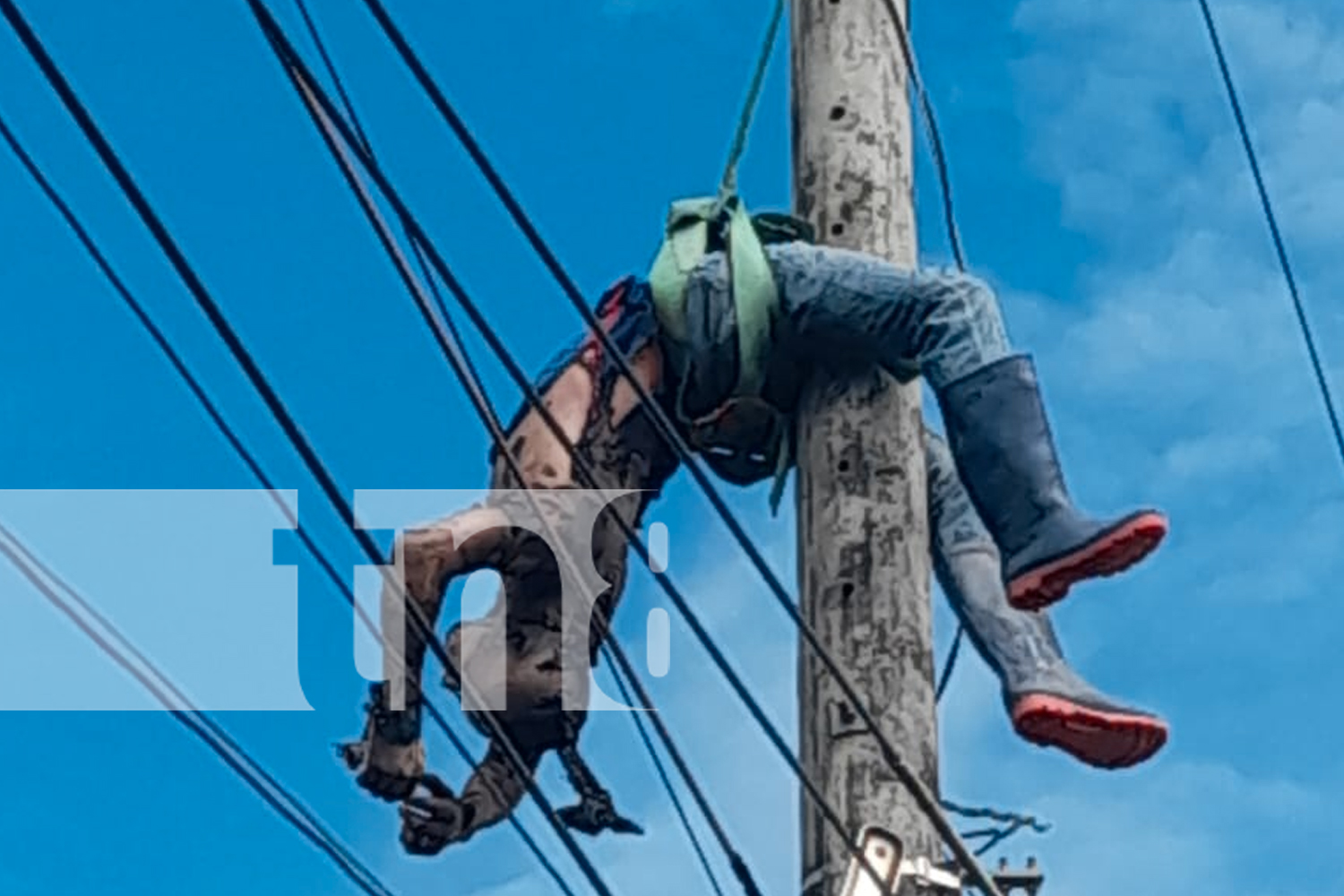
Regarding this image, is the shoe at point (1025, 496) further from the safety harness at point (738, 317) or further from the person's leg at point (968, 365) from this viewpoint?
the safety harness at point (738, 317)

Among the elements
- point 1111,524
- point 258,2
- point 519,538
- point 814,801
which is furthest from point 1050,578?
point 258,2

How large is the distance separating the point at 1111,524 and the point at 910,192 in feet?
3.15

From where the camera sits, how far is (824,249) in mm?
5992

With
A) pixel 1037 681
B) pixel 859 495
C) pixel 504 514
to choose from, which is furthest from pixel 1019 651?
pixel 504 514

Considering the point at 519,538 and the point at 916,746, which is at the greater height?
the point at 519,538

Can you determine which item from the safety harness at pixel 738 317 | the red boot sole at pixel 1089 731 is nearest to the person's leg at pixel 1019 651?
the red boot sole at pixel 1089 731

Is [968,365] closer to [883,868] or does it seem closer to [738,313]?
[738,313]

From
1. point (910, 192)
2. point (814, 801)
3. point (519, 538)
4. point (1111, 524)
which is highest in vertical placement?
point (910, 192)

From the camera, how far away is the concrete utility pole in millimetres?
5469

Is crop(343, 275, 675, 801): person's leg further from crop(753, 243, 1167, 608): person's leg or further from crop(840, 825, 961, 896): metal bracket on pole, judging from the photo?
crop(840, 825, 961, 896): metal bracket on pole

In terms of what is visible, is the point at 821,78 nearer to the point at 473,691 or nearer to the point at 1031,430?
the point at 1031,430

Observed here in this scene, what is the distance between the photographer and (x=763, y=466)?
6.27 meters

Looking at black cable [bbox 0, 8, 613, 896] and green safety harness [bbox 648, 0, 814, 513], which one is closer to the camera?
black cable [bbox 0, 8, 613, 896]

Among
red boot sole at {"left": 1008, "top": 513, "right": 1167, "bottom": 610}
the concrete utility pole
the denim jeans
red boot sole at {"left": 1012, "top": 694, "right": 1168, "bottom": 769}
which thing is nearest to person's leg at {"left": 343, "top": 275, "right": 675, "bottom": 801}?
the denim jeans
